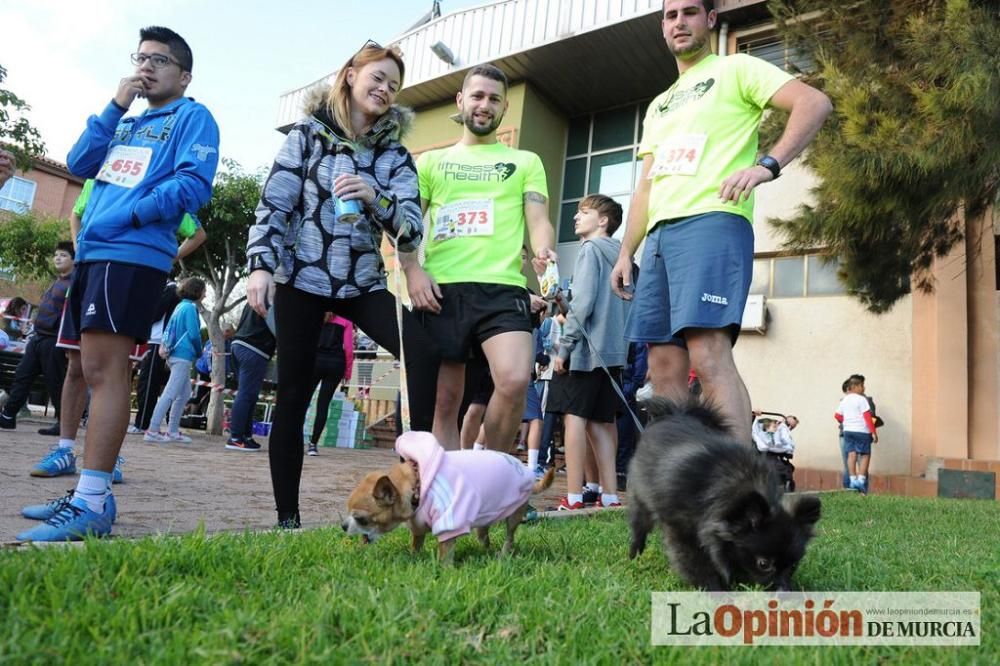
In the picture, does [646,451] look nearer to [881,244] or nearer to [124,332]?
[124,332]

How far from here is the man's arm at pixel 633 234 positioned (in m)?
3.82

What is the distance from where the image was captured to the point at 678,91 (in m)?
3.70

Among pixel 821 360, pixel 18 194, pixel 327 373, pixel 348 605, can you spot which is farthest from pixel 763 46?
pixel 18 194

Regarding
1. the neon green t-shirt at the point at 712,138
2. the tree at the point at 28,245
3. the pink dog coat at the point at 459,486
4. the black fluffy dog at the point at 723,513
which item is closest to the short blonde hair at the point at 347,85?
the neon green t-shirt at the point at 712,138

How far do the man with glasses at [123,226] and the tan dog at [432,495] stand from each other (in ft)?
4.05

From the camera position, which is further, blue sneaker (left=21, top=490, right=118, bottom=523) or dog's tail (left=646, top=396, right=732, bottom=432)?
blue sneaker (left=21, top=490, right=118, bottom=523)

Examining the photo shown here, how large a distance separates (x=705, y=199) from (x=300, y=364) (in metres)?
2.05

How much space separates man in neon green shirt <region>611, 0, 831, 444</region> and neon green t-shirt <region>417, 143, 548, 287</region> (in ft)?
2.27

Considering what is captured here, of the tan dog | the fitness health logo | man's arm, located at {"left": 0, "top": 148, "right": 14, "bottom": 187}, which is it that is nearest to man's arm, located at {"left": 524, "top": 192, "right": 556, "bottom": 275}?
the fitness health logo

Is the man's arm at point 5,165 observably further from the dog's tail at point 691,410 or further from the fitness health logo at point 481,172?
the dog's tail at point 691,410

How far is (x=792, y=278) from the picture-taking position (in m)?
12.2

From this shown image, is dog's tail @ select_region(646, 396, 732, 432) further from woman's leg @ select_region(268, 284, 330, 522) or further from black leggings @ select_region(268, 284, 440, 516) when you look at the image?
woman's leg @ select_region(268, 284, 330, 522)

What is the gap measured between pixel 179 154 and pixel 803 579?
3240 mm

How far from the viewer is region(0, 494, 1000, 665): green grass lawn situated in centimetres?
151
